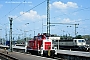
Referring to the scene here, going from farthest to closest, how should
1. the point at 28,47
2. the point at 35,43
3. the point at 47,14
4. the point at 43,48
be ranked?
the point at 47,14 → the point at 28,47 → the point at 35,43 → the point at 43,48

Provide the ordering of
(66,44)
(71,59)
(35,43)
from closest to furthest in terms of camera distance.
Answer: (71,59) < (35,43) < (66,44)

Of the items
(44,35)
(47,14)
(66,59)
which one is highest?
(47,14)

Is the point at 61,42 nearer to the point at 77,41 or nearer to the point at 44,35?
the point at 77,41

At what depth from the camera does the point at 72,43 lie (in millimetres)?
71062

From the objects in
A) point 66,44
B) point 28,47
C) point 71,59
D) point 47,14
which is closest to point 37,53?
point 28,47

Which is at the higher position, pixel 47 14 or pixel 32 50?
pixel 47 14

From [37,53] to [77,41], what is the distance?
34.2m

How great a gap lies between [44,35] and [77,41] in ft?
115

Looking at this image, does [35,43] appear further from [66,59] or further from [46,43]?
[66,59]

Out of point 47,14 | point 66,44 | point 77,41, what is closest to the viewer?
point 47,14

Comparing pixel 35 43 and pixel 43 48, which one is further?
pixel 35 43

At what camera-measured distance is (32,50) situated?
38406 mm

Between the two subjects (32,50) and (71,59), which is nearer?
(71,59)

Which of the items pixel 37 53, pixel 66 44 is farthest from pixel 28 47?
pixel 66 44
